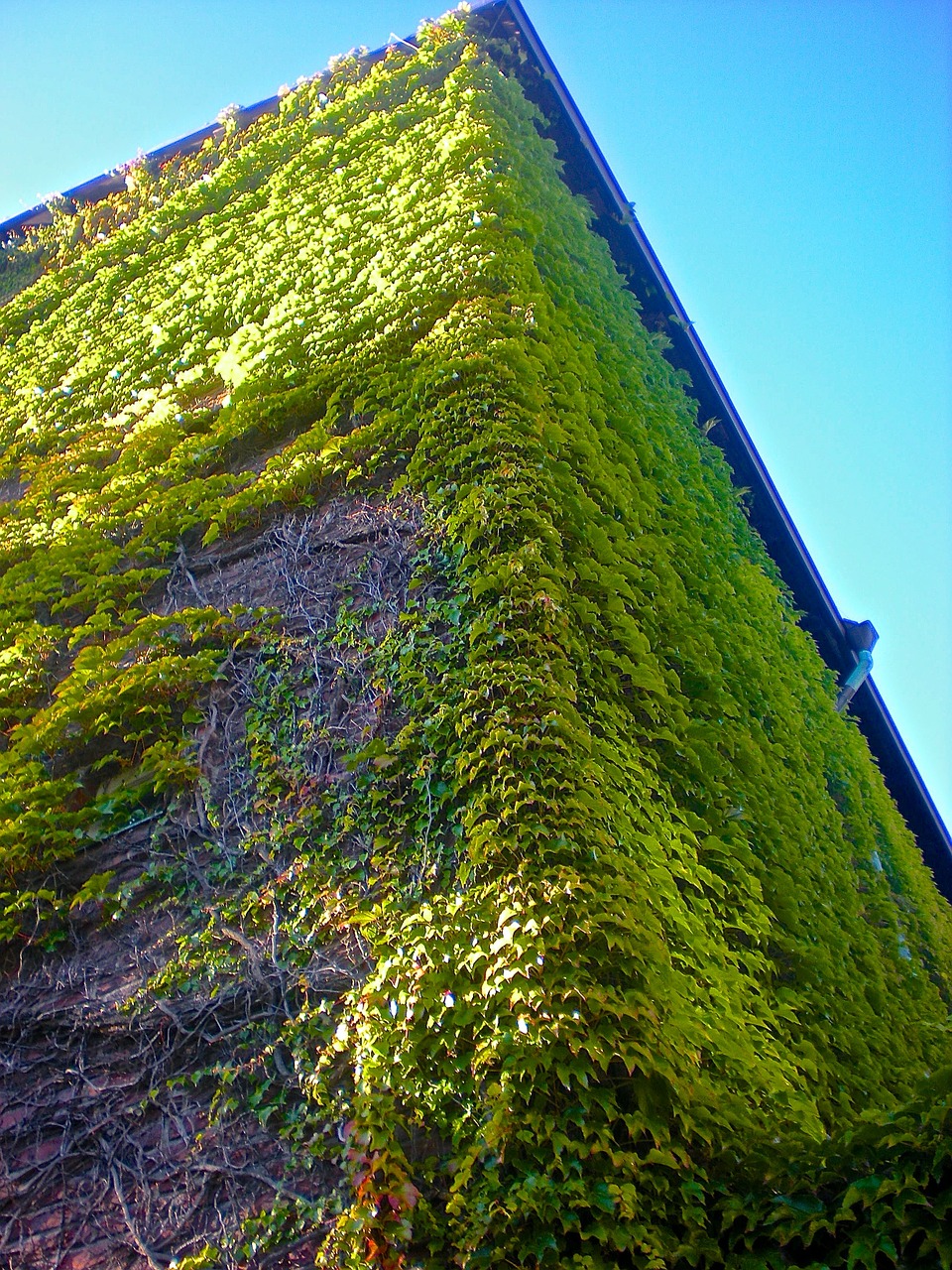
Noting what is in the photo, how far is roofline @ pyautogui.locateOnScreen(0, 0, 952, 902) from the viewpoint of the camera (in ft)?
25.6

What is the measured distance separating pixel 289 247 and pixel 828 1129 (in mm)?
6342

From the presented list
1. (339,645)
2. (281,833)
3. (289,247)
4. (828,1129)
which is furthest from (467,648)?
(289,247)

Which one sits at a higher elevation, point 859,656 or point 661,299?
point 661,299

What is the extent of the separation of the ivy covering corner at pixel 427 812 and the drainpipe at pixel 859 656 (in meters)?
1.07

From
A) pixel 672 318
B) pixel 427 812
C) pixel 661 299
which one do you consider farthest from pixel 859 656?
pixel 427 812

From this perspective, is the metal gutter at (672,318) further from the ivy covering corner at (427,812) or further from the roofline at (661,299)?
the ivy covering corner at (427,812)

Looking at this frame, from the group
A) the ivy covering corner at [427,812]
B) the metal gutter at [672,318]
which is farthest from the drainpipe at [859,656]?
the ivy covering corner at [427,812]

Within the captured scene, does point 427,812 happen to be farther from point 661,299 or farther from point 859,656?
point 661,299

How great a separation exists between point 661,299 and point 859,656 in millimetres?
3627

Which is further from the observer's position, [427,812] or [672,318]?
[672,318]

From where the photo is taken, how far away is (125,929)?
3.71 metres

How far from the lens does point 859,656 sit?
8.08m

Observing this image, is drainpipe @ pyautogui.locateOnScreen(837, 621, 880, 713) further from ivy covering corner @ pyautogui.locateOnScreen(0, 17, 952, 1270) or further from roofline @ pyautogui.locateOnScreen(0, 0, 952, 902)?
ivy covering corner @ pyautogui.locateOnScreen(0, 17, 952, 1270)

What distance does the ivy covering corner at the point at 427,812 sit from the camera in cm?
263
